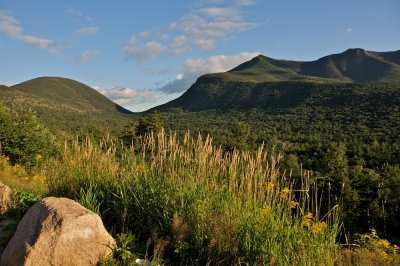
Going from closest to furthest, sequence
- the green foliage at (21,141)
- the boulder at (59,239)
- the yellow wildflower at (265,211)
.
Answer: the boulder at (59,239), the yellow wildflower at (265,211), the green foliage at (21,141)

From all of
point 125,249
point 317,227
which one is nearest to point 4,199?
point 125,249

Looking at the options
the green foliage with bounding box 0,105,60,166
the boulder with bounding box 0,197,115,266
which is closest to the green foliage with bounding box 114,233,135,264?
the boulder with bounding box 0,197,115,266

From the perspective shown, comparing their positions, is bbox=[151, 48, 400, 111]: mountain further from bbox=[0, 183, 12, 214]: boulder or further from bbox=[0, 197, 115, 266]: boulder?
bbox=[0, 197, 115, 266]: boulder

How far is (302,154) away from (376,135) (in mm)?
15335

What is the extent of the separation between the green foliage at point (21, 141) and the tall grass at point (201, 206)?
737cm

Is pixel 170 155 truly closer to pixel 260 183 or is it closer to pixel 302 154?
pixel 260 183

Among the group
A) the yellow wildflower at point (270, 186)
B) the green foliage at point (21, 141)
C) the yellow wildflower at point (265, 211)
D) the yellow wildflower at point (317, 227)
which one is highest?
the green foliage at point (21, 141)

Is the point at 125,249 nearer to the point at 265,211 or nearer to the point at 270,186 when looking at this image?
the point at 265,211

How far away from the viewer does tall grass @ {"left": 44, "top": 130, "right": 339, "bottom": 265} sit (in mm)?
4270

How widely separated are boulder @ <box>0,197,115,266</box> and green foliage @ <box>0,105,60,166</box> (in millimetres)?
8681

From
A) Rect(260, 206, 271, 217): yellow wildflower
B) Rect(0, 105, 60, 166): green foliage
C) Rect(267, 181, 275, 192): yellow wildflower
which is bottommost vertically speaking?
Rect(260, 206, 271, 217): yellow wildflower

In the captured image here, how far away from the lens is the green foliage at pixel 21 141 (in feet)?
42.5

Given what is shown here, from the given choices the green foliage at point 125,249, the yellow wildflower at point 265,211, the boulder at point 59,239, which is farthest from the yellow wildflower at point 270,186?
the boulder at point 59,239

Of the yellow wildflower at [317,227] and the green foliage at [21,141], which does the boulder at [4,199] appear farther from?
the green foliage at [21,141]
